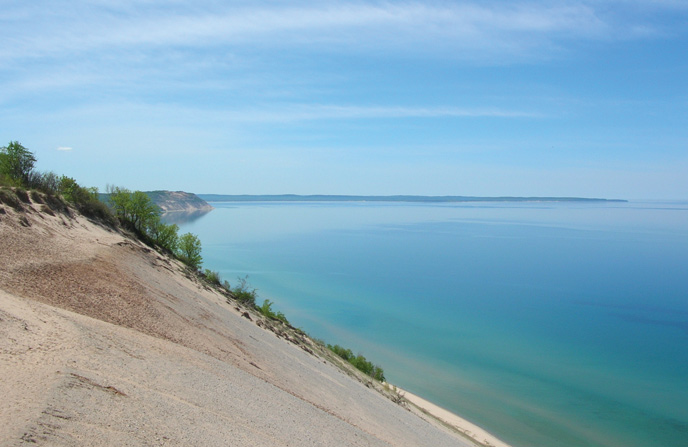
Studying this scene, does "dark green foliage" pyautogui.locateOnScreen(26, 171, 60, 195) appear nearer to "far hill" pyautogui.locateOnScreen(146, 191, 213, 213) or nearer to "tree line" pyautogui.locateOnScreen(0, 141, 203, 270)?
"tree line" pyautogui.locateOnScreen(0, 141, 203, 270)

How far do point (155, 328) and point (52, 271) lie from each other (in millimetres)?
3027

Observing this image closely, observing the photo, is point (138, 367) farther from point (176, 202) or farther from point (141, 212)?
point (176, 202)

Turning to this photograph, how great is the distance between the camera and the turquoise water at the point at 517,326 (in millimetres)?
20688

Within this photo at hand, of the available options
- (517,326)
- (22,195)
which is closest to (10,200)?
(22,195)

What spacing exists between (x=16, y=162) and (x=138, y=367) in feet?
50.1

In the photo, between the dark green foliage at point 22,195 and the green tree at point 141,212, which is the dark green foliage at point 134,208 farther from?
the dark green foliage at point 22,195

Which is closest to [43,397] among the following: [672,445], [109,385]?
[109,385]

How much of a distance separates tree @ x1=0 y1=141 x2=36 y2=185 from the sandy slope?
10.2 feet

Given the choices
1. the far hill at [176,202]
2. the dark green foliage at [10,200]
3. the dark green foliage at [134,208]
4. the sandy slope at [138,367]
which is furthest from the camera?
the far hill at [176,202]

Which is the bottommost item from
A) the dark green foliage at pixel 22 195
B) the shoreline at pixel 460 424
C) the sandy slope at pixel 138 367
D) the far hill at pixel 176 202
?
the shoreline at pixel 460 424

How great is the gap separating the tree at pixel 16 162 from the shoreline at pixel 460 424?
17.1 metres

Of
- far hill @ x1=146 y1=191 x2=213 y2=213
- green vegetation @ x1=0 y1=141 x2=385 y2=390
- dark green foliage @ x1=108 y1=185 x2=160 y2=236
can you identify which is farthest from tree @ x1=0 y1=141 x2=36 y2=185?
far hill @ x1=146 y1=191 x2=213 y2=213

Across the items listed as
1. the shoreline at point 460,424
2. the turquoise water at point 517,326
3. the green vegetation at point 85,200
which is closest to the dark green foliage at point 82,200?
the green vegetation at point 85,200

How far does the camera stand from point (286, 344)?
55.0 ft
